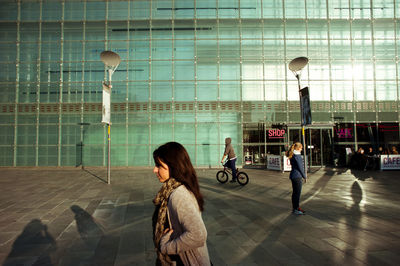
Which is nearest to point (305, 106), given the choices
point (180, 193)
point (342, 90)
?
point (180, 193)

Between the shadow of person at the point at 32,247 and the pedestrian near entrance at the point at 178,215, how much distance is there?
10.7ft

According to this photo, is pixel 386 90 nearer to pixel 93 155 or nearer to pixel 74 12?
pixel 93 155

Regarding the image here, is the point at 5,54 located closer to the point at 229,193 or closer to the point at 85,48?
the point at 85,48

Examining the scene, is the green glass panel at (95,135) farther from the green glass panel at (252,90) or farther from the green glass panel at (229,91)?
the green glass panel at (252,90)

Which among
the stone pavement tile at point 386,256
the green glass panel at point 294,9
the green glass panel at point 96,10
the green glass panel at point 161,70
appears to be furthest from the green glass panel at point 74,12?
the stone pavement tile at point 386,256

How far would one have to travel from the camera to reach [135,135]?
66.9ft

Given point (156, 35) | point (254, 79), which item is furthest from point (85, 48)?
point (254, 79)

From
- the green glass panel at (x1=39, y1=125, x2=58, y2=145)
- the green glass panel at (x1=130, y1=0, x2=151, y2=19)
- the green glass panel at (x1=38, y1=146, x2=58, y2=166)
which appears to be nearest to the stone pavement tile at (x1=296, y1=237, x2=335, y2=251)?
the green glass panel at (x1=38, y1=146, x2=58, y2=166)

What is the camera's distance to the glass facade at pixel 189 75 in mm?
20328

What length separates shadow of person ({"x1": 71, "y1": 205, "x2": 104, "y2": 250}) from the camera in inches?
190

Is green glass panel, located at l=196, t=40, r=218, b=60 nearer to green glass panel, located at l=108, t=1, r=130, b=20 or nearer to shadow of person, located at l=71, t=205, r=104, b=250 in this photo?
green glass panel, located at l=108, t=1, r=130, b=20

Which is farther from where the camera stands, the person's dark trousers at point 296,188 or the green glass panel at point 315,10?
the green glass panel at point 315,10

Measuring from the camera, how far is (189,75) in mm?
20703

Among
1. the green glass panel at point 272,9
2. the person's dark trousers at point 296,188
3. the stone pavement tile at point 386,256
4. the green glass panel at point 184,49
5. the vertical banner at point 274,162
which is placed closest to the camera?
the stone pavement tile at point 386,256
